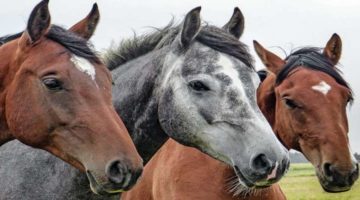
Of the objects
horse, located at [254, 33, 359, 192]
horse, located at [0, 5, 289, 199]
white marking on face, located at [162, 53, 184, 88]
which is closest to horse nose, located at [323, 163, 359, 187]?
horse, located at [254, 33, 359, 192]

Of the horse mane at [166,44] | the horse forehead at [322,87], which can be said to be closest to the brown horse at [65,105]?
the horse mane at [166,44]

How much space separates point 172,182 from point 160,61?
5.05 ft

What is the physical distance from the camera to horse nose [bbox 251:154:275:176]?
5270mm

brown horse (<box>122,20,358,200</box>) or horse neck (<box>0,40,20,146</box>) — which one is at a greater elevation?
horse neck (<box>0,40,20,146</box>)

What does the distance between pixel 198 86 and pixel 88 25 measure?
1.19 meters

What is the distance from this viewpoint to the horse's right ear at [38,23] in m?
5.31

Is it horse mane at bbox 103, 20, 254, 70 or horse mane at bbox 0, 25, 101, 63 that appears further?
horse mane at bbox 103, 20, 254, 70

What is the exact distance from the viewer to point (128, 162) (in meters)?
4.72

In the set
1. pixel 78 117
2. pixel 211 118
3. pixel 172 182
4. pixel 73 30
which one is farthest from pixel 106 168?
pixel 172 182

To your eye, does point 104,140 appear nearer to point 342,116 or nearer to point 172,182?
point 172,182

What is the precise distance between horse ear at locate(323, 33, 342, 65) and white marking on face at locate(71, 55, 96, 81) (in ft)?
13.0

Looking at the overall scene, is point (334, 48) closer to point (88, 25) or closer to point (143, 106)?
point (143, 106)

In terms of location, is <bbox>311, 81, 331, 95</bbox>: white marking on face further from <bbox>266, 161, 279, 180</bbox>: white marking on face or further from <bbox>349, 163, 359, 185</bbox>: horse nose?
<bbox>266, 161, 279, 180</bbox>: white marking on face

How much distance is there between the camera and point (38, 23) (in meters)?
5.43
